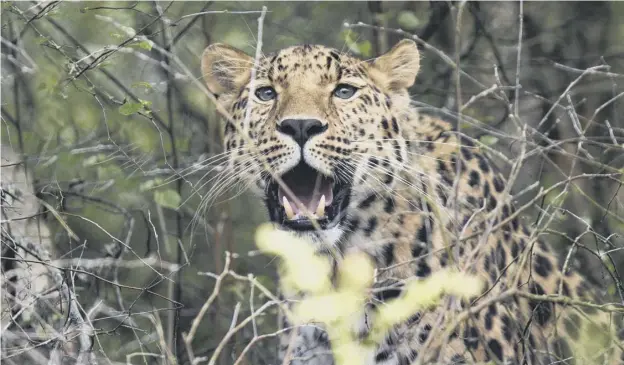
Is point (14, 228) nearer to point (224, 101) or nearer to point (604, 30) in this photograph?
point (224, 101)

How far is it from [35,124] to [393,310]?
438 cm

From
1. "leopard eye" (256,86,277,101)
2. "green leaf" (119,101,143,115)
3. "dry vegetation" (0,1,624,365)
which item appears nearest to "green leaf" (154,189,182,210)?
"dry vegetation" (0,1,624,365)

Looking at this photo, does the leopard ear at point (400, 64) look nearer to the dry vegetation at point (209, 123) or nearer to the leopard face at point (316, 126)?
the leopard face at point (316, 126)

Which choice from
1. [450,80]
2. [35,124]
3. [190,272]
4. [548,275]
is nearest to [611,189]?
[450,80]

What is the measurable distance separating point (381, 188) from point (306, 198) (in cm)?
37

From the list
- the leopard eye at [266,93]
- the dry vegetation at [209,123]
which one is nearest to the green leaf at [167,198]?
the dry vegetation at [209,123]

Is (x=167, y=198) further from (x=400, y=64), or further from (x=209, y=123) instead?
(x=209, y=123)

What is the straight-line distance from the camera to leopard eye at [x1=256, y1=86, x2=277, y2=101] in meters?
4.56

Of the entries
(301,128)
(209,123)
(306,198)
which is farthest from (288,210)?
(209,123)

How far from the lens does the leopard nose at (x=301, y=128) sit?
4.17m

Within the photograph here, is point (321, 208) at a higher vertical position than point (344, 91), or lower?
lower

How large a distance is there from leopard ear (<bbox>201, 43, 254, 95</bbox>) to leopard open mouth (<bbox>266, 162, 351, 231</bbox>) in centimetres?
75

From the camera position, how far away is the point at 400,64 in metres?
4.73

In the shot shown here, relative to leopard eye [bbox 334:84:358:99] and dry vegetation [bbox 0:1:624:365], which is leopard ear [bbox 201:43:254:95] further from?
dry vegetation [bbox 0:1:624:365]
